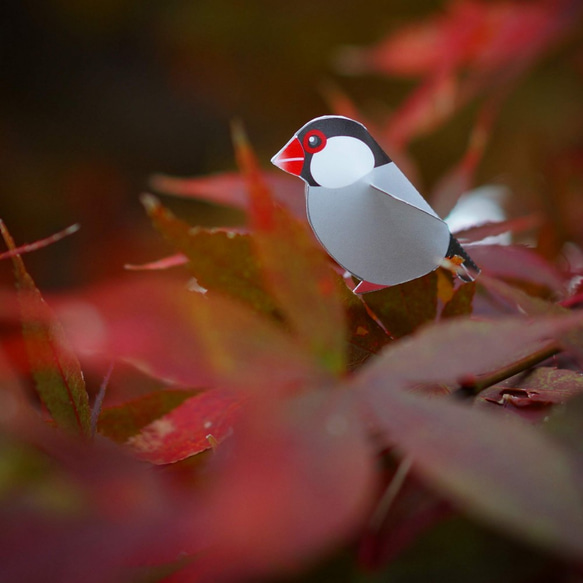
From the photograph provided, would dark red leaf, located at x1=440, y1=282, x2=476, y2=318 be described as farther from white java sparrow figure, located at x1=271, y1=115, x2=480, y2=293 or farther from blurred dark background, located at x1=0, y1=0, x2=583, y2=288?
blurred dark background, located at x1=0, y1=0, x2=583, y2=288

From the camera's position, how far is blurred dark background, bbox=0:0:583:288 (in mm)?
1292

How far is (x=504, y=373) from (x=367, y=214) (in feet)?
0.19

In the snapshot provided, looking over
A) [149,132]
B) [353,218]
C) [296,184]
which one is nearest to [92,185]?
[149,132]

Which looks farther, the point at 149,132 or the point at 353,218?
the point at 149,132

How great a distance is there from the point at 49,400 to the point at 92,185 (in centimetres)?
131

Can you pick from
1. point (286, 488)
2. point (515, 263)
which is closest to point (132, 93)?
point (515, 263)

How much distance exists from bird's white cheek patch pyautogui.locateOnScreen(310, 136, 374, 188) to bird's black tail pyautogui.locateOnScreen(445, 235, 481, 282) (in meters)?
0.03

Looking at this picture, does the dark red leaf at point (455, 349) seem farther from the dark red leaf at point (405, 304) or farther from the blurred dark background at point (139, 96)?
the blurred dark background at point (139, 96)

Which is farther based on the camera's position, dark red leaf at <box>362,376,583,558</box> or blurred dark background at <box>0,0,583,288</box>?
blurred dark background at <box>0,0,583,288</box>

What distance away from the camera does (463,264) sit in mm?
190

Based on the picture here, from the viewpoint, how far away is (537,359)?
6.7 inches

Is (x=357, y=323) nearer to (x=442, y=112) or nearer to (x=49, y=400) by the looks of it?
(x=49, y=400)

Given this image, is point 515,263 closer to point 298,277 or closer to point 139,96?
point 298,277

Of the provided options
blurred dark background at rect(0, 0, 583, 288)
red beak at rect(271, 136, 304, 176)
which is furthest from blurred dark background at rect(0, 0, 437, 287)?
red beak at rect(271, 136, 304, 176)
